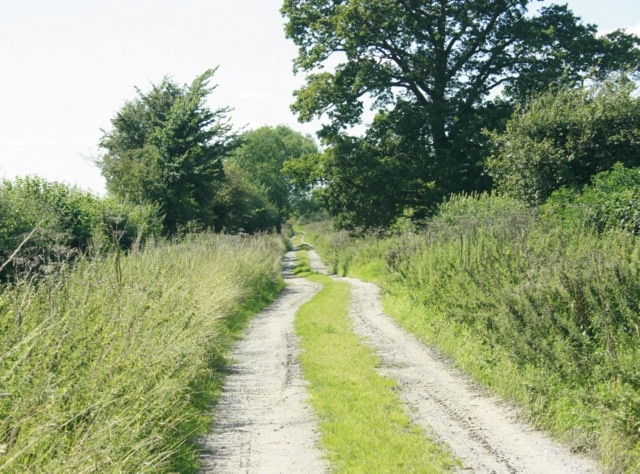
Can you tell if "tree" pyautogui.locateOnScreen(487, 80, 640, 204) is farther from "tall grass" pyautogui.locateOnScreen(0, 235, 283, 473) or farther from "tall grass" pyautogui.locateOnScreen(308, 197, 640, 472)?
"tall grass" pyautogui.locateOnScreen(0, 235, 283, 473)

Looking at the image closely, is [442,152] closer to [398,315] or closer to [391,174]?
[391,174]

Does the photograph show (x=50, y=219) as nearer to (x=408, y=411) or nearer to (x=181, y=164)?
(x=408, y=411)

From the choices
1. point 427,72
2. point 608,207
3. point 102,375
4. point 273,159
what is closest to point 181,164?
point 427,72

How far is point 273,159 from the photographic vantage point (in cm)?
9212

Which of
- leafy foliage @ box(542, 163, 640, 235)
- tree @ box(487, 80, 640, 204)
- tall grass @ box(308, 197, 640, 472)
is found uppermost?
tree @ box(487, 80, 640, 204)

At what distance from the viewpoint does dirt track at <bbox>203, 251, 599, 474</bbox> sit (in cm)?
664

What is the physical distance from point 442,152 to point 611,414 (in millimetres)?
26768

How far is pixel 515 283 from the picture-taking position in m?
10.6

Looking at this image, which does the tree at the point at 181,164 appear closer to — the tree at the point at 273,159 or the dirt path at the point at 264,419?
the dirt path at the point at 264,419

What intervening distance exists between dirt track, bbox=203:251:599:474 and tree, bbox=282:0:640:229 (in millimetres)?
20644

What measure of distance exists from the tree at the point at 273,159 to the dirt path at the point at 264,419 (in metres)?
63.3

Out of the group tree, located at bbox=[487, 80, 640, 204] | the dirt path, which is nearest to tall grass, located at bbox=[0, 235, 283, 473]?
the dirt path

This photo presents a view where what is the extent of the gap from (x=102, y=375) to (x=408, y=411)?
4.56m

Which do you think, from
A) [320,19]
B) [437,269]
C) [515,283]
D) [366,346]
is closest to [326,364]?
[366,346]
